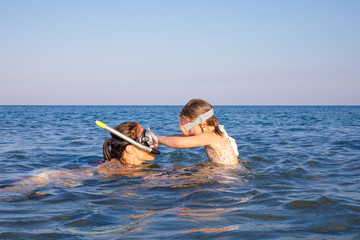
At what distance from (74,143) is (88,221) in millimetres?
7854

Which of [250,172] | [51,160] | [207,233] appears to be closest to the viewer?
[207,233]

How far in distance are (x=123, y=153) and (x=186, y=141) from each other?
1.24 metres

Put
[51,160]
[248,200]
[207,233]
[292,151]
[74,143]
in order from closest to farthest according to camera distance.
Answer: [207,233], [248,200], [51,160], [292,151], [74,143]

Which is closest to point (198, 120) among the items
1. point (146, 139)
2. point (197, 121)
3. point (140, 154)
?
point (197, 121)

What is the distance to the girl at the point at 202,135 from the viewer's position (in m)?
5.37

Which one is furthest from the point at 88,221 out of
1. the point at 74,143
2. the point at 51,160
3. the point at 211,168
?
the point at 74,143

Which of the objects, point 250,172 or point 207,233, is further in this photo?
point 250,172

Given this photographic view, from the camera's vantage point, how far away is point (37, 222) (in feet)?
10.7

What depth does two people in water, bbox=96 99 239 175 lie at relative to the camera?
5465mm

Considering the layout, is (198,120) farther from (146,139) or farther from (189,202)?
(189,202)

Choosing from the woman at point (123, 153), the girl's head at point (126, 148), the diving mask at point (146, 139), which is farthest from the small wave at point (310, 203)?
the girl's head at point (126, 148)

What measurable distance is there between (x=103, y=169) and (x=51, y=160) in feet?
8.53

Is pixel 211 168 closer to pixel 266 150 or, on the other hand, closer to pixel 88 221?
pixel 88 221

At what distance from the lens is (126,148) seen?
5.76 metres
